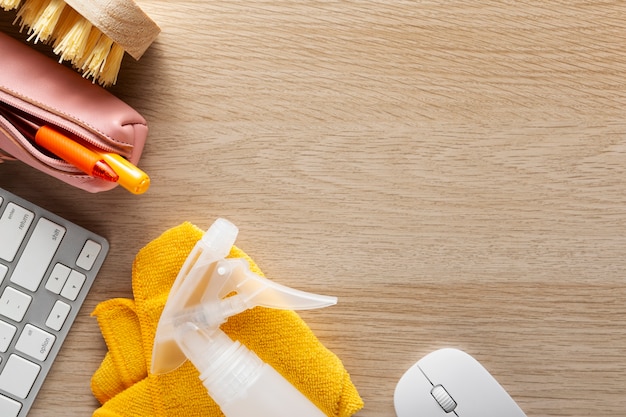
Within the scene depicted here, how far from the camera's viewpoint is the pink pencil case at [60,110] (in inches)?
22.3

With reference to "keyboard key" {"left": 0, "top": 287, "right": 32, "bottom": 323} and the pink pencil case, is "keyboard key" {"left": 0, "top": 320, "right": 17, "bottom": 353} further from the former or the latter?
the pink pencil case

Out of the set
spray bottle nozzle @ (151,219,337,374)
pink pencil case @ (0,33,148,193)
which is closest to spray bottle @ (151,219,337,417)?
spray bottle nozzle @ (151,219,337,374)

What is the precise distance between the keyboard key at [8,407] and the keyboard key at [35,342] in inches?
1.7

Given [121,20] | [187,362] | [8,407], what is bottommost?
[8,407]

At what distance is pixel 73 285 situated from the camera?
2.08ft

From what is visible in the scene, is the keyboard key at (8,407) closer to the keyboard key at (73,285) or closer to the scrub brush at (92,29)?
the keyboard key at (73,285)

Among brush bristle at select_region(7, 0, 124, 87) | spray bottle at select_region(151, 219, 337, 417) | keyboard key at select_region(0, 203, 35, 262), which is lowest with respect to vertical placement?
keyboard key at select_region(0, 203, 35, 262)

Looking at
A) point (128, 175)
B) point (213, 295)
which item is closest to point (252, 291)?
point (213, 295)

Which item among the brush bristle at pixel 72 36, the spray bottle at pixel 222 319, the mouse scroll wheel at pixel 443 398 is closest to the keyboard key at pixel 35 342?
the spray bottle at pixel 222 319

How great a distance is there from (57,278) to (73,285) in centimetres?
2

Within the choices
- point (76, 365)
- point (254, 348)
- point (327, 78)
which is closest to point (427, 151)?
point (327, 78)

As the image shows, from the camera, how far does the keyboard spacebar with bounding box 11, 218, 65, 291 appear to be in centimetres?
63

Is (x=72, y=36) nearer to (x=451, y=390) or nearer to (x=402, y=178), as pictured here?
(x=402, y=178)

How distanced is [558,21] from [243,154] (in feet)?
0.98
